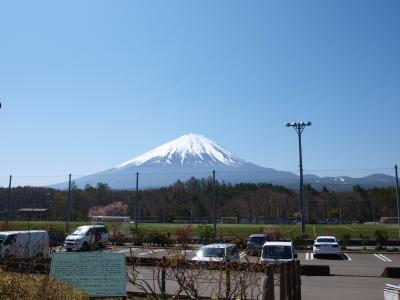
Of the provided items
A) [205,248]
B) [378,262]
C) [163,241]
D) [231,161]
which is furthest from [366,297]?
[231,161]

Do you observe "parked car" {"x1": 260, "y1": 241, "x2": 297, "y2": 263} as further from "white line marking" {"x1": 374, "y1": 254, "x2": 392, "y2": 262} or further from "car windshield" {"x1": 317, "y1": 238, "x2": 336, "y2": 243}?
"white line marking" {"x1": 374, "y1": 254, "x2": 392, "y2": 262}

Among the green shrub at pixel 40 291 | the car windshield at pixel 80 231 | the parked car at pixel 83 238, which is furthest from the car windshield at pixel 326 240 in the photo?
the green shrub at pixel 40 291

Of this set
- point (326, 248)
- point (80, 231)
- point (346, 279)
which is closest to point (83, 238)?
point (80, 231)

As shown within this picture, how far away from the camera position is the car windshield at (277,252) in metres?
18.2

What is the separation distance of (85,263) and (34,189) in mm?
63901

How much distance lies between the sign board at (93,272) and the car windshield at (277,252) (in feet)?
33.6

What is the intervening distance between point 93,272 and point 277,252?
1080cm

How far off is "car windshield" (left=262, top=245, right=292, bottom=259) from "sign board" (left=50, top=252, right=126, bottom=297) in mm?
10239

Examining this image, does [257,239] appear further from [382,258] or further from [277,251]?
[277,251]

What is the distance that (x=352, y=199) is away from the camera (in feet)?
249

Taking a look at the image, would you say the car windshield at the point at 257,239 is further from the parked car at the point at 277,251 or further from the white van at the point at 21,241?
the white van at the point at 21,241

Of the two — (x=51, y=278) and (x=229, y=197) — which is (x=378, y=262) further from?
(x=229, y=197)

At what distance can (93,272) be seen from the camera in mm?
8953

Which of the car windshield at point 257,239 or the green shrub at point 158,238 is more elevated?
the car windshield at point 257,239
